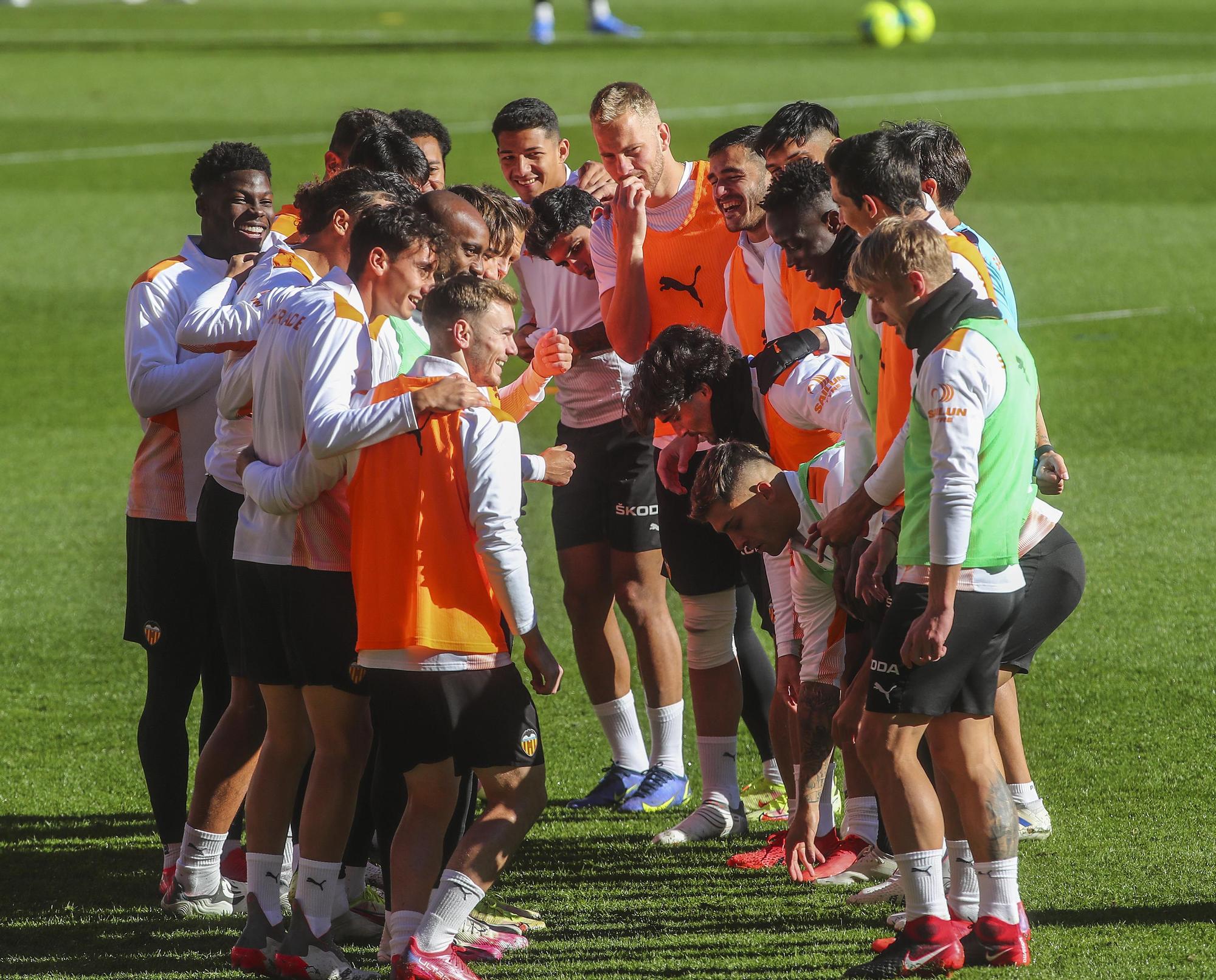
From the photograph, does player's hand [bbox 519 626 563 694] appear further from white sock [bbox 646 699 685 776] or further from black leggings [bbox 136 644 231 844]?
white sock [bbox 646 699 685 776]

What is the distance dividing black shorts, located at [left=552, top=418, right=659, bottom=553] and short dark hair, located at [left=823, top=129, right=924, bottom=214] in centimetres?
203

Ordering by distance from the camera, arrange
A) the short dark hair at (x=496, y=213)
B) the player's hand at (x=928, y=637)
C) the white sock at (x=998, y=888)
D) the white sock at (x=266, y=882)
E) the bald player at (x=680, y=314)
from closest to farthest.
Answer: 1. the player's hand at (x=928, y=637)
2. the white sock at (x=998, y=888)
3. the white sock at (x=266, y=882)
4. the short dark hair at (x=496, y=213)
5. the bald player at (x=680, y=314)

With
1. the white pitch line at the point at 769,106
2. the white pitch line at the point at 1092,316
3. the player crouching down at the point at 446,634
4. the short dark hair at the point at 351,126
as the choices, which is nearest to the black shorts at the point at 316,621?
the player crouching down at the point at 446,634

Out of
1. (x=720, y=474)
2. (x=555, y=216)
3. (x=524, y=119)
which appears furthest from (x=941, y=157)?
(x=524, y=119)

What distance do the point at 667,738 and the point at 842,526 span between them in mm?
1973

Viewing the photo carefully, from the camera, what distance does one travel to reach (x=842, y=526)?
176 inches

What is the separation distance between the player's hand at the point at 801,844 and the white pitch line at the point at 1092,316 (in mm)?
10346

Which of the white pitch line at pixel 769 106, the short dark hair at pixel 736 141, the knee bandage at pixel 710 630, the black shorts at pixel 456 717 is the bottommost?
the knee bandage at pixel 710 630

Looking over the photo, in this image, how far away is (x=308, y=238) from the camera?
4867mm

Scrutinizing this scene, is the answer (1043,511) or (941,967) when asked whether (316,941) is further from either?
(1043,511)

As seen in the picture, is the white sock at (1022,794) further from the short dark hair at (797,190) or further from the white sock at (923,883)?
the short dark hair at (797,190)

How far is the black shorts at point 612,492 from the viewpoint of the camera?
6285 mm

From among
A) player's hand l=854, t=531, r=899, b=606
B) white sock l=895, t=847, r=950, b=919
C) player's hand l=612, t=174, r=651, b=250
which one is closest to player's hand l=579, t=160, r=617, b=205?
player's hand l=612, t=174, r=651, b=250

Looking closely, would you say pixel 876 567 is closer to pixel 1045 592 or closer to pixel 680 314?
pixel 1045 592
